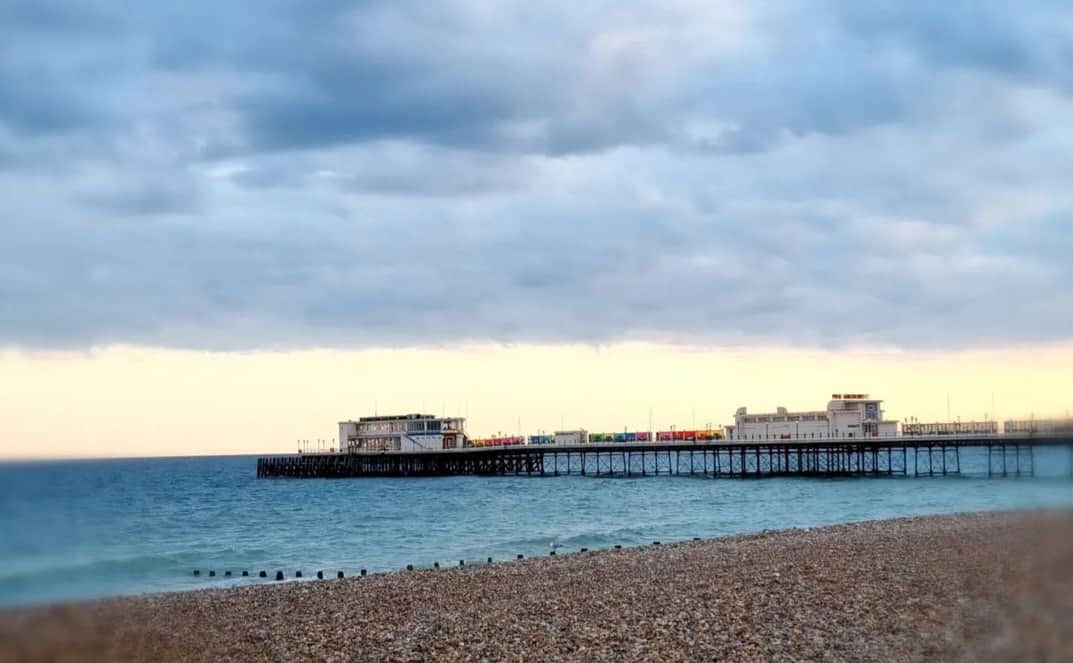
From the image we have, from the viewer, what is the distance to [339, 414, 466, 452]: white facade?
103 meters

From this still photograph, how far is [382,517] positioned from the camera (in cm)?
5116

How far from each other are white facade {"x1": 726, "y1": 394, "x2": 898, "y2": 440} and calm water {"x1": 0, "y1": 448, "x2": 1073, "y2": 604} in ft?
19.3

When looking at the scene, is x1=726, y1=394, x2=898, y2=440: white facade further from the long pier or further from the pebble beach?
the pebble beach

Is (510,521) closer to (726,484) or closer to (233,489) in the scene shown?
(726,484)

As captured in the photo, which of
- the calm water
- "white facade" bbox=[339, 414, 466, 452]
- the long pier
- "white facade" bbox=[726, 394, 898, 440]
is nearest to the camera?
the calm water

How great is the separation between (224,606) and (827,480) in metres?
62.4

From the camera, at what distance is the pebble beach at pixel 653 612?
599 centimetres

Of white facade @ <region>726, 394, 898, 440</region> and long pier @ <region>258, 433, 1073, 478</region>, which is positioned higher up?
white facade @ <region>726, 394, 898, 440</region>

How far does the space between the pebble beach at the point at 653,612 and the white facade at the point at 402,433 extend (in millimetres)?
79400

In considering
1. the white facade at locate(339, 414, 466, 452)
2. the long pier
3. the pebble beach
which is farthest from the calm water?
the white facade at locate(339, 414, 466, 452)

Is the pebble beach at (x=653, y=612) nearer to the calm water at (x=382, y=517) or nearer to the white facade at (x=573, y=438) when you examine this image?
the calm water at (x=382, y=517)

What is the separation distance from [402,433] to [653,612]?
9048 cm

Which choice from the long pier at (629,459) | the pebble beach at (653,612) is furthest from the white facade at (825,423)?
the pebble beach at (653,612)

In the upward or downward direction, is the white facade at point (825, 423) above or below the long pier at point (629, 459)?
above
